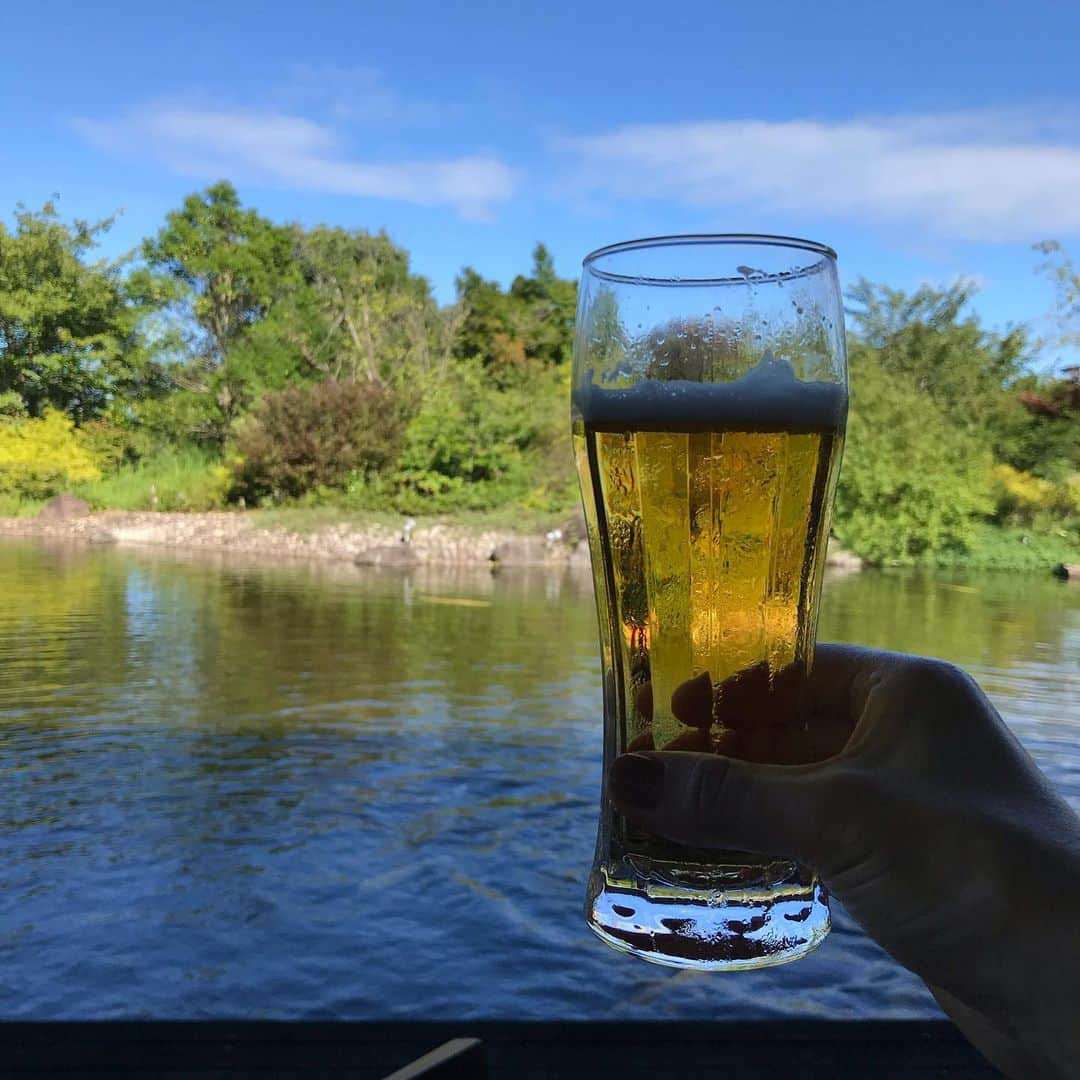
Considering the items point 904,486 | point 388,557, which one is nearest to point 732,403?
point 388,557

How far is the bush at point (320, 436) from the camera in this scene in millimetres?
17266

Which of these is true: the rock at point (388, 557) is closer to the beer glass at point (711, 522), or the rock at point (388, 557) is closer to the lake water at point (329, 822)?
the lake water at point (329, 822)

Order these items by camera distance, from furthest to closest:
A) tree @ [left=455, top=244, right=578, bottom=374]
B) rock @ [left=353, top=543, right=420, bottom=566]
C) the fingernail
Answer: tree @ [left=455, top=244, right=578, bottom=374] < rock @ [left=353, top=543, right=420, bottom=566] < the fingernail

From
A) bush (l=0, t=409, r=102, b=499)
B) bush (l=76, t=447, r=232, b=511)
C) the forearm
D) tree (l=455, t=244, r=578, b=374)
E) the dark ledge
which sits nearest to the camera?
the forearm

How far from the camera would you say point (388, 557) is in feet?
46.5

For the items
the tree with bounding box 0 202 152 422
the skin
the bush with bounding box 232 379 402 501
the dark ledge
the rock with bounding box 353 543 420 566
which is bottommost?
the dark ledge

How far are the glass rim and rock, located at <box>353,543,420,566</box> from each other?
13.1 metres

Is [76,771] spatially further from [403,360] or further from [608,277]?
[403,360]

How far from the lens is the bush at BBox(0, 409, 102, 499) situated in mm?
18984

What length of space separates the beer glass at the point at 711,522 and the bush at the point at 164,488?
58.7 feet

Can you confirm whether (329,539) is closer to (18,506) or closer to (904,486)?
(18,506)

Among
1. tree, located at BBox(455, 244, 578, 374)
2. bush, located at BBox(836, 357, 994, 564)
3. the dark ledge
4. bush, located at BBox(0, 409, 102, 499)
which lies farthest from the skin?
tree, located at BBox(455, 244, 578, 374)

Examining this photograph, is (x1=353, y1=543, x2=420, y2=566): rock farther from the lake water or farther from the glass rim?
the glass rim

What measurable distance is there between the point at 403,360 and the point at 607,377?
21623 millimetres
